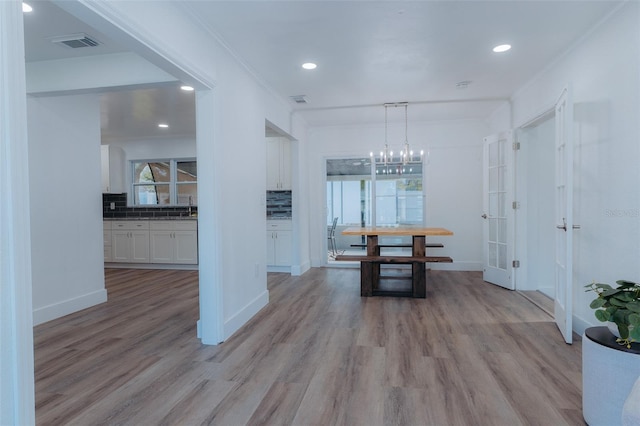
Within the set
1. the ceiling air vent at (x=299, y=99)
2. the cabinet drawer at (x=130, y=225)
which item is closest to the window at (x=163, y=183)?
the cabinet drawer at (x=130, y=225)

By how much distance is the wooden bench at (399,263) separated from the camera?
4086 mm

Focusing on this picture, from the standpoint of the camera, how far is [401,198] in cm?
592

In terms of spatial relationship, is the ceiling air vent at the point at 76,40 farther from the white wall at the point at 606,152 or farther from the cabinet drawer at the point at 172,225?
the white wall at the point at 606,152

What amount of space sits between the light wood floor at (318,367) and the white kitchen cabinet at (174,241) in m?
2.16

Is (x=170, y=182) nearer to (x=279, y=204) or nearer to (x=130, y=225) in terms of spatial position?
(x=130, y=225)

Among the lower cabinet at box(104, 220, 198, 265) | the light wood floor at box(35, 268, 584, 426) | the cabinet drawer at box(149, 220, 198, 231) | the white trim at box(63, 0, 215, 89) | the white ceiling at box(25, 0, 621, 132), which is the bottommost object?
the light wood floor at box(35, 268, 584, 426)

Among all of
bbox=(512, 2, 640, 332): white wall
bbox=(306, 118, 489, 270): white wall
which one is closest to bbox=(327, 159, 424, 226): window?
bbox=(306, 118, 489, 270): white wall

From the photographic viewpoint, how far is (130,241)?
20.3 ft

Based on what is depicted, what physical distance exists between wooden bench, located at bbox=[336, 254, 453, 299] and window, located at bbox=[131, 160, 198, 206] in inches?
155

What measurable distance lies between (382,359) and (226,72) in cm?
265

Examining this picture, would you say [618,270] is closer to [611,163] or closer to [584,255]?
[584,255]

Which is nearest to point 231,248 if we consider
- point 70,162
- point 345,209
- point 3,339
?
point 3,339

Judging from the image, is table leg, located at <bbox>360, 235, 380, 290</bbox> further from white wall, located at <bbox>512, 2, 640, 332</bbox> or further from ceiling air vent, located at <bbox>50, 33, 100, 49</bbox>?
ceiling air vent, located at <bbox>50, 33, 100, 49</bbox>

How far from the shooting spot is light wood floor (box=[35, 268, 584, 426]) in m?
1.84
